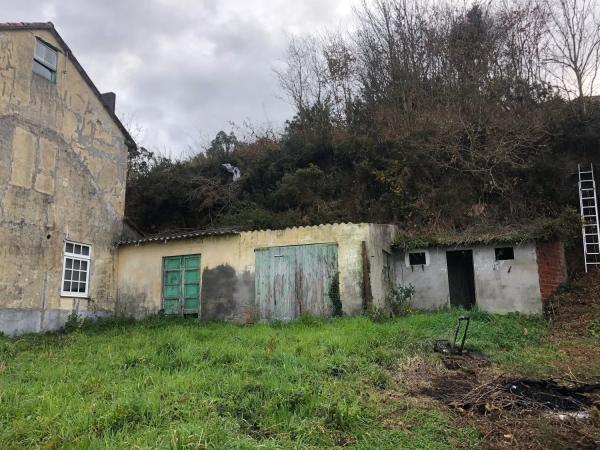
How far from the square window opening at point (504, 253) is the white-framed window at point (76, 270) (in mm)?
12846

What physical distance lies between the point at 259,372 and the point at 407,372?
2317 millimetres

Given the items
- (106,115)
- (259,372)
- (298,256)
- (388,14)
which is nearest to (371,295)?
(298,256)

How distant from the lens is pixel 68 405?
5.22m

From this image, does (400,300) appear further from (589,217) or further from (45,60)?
(45,60)

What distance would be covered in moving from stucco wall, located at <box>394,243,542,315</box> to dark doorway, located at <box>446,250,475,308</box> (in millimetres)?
2135

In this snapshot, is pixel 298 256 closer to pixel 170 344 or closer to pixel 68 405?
pixel 170 344

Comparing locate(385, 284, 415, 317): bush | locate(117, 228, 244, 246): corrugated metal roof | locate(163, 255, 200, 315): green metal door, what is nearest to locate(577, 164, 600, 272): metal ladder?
locate(385, 284, 415, 317): bush

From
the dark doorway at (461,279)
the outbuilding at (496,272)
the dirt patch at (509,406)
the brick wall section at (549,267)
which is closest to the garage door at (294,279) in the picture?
the outbuilding at (496,272)

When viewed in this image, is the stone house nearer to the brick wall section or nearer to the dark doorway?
the brick wall section

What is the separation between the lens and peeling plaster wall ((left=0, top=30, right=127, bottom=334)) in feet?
38.8

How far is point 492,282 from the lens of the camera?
13422 mm

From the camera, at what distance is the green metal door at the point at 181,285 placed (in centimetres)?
1398

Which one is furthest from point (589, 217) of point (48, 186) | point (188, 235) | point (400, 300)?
point (48, 186)

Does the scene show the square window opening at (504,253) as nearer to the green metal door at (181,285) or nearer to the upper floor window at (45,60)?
the green metal door at (181,285)
